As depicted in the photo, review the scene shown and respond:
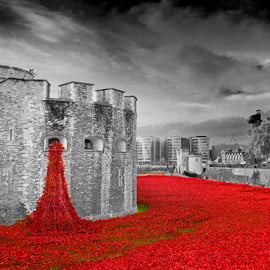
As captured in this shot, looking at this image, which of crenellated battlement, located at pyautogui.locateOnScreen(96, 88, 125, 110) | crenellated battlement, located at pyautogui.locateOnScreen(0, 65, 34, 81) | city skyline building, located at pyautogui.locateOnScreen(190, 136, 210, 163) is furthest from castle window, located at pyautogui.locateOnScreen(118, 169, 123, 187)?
city skyline building, located at pyautogui.locateOnScreen(190, 136, 210, 163)

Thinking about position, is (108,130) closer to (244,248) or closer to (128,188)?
(128,188)

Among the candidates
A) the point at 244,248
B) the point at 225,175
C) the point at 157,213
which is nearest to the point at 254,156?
the point at 225,175

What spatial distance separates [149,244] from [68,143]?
6527 millimetres

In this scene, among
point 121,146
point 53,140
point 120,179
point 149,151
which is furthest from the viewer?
point 149,151

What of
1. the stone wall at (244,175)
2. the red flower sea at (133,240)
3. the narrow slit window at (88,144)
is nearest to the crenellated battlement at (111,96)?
the narrow slit window at (88,144)

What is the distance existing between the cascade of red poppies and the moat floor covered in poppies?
0.43m

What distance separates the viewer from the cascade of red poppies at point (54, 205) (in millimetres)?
11156

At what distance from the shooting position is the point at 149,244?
9.63 m

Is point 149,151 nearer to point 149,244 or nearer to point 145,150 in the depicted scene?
point 145,150

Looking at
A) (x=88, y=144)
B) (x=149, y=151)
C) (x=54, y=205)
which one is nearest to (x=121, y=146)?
(x=88, y=144)

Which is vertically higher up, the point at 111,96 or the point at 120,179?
the point at 111,96

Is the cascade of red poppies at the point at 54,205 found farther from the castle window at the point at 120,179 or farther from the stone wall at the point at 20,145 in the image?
the castle window at the point at 120,179

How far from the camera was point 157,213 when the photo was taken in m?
14.8

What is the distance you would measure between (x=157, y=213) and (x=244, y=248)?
6496 millimetres
